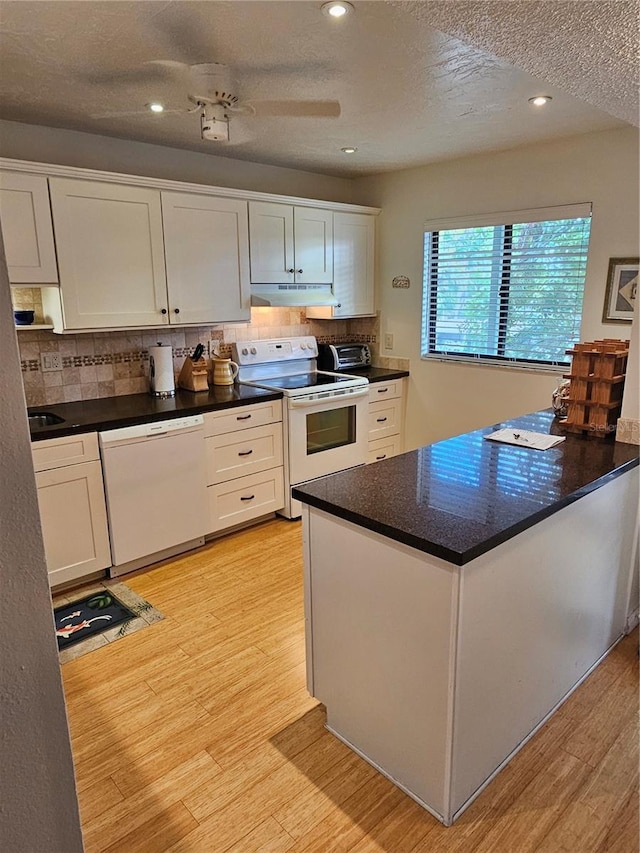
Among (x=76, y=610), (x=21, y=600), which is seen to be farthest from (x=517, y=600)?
(x=76, y=610)

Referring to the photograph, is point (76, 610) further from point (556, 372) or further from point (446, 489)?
point (556, 372)

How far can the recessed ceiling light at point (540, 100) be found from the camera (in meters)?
2.60

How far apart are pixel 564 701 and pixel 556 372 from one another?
84.7 inches

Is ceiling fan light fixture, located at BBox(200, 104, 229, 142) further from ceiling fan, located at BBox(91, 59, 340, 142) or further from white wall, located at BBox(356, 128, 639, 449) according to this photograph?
white wall, located at BBox(356, 128, 639, 449)

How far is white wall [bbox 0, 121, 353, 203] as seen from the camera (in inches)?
118

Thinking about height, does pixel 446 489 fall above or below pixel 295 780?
above

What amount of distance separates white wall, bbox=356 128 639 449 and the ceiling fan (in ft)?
6.07

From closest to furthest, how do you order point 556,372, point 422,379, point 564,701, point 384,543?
point 384,543 → point 564,701 → point 556,372 → point 422,379

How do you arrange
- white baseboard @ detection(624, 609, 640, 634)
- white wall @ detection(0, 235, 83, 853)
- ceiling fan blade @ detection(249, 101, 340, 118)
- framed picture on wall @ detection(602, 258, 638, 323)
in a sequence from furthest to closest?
framed picture on wall @ detection(602, 258, 638, 323) < white baseboard @ detection(624, 609, 640, 634) < ceiling fan blade @ detection(249, 101, 340, 118) < white wall @ detection(0, 235, 83, 853)

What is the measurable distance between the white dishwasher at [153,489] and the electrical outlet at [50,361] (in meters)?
0.70

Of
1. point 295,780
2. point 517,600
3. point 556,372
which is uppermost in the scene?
point 556,372

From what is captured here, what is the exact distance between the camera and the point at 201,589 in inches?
118

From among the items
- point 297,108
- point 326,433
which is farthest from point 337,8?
point 326,433

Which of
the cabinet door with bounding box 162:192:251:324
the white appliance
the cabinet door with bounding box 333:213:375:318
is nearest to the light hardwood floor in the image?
the white appliance
